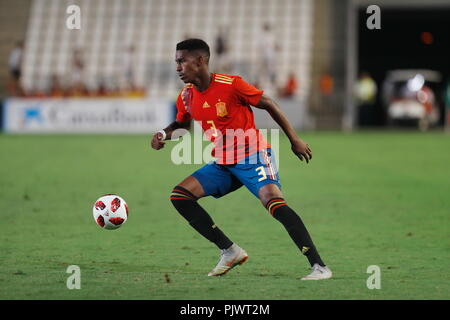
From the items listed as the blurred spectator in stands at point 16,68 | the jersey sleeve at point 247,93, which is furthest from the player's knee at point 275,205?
the blurred spectator in stands at point 16,68

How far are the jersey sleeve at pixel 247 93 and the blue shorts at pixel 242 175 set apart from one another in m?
0.47

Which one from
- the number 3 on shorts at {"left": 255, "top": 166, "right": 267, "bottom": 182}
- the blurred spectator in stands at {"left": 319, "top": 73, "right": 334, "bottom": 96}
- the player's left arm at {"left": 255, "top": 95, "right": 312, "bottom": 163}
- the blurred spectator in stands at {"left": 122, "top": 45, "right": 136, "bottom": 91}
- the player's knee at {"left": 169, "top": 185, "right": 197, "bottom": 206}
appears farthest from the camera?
the blurred spectator in stands at {"left": 319, "top": 73, "right": 334, "bottom": 96}

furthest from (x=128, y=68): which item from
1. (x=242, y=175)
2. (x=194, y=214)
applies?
(x=242, y=175)

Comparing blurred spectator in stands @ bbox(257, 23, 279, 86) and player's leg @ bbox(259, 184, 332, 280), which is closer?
player's leg @ bbox(259, 184, 332, 280)

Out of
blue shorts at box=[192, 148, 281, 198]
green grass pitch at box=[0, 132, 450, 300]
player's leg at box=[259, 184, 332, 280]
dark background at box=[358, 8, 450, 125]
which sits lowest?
green grass pitch at box=[0, 132, 450, 300]

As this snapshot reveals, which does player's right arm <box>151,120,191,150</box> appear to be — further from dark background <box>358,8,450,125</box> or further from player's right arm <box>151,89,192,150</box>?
dark background <box>358,8,450,125</box>

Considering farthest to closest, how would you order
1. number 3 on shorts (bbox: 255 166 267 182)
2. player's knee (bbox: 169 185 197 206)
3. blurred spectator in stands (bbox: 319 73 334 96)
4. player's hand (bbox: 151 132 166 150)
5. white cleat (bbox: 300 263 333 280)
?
blurred spectator in stands (bbox: 319 73 334 96), player's hand (bbox: 151 132 166 150), player's knee (bbox: 169 185 197 206), number 3 on shorts (bbox: 255 166 267 182), white cleat (bbox: 300 263 333 280)

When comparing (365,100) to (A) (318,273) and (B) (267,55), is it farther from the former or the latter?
(A) (318,273)

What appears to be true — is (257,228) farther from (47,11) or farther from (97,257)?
(47,11)

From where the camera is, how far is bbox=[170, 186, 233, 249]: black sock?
25.5 feet

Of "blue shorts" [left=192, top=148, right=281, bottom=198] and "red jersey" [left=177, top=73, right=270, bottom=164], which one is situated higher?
"red jersey" [left=177, top=73, right=270, bottom=164]

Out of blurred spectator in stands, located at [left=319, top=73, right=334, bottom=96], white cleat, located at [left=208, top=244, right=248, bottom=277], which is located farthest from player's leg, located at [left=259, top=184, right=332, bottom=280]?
blurred spectator in stands, located at [left=319, top=73, right=334, bottom=96]

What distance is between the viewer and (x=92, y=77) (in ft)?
126
